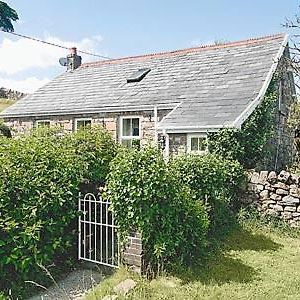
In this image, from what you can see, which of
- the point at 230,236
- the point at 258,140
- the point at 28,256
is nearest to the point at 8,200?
the point at 28,256

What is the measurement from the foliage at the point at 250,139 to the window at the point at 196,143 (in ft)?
1.36

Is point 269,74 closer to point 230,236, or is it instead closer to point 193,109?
point 193,109

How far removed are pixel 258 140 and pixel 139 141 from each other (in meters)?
4.67

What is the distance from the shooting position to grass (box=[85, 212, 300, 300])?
5727 millimetres

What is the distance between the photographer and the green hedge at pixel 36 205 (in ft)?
20.4

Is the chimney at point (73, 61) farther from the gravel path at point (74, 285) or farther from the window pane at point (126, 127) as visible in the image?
the gravel path at point (74, 285)

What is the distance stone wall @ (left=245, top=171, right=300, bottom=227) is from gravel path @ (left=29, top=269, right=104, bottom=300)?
4742 millimetres

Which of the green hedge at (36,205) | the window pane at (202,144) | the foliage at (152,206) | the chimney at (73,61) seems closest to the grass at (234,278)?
the foliage at (152,206)

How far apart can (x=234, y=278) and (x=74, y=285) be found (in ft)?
8.64

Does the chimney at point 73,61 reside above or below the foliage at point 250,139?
above

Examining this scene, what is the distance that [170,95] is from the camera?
15.3m

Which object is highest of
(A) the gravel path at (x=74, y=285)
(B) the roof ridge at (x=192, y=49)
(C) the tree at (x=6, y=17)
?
(C) the tree at (x=6, y=17)

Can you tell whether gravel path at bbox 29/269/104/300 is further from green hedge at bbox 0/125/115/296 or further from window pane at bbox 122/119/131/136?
window pane at bbox 122/119/131/136

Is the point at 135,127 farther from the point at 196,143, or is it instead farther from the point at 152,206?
the point at 152,206
